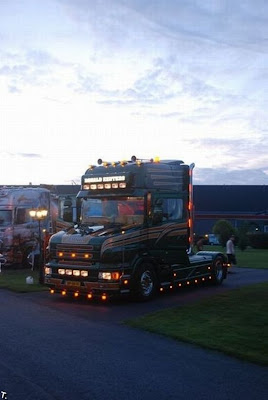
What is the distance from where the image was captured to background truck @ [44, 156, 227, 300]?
1295cm

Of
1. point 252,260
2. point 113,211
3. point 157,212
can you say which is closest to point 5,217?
point 113,211

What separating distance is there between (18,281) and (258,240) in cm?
3154

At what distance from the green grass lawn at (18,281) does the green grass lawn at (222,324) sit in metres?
Answer: 5.48

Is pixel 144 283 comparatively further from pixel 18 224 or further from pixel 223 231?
pixel 223 231

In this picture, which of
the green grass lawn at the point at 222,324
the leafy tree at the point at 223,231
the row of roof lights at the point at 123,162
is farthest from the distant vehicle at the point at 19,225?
the leafy tree at the point at 223,231

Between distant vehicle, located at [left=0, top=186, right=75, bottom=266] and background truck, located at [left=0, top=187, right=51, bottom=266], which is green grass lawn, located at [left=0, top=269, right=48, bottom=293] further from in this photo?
background truck, located at [left=0, top=187, right=51, bottom=266]

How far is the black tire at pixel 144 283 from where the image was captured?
13297mm

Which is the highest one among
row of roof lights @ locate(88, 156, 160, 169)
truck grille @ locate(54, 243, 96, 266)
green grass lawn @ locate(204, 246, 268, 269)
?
row of roof lights @ locate(88, 156, 160, 169)

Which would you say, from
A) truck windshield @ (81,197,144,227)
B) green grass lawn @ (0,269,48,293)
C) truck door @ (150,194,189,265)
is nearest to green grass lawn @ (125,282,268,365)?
truck door @ (150,194,189,265)

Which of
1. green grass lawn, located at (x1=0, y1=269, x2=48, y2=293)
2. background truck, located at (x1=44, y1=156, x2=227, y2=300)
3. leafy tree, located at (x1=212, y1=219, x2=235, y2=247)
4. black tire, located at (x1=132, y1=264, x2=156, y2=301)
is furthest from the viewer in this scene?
leafy tree, located at (x1=212, y1=219, x2=235, y2=247)

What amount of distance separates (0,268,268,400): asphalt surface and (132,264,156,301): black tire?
5.24 ft

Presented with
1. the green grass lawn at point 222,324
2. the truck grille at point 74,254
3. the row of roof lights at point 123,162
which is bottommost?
the green grass lawn at point 222,324

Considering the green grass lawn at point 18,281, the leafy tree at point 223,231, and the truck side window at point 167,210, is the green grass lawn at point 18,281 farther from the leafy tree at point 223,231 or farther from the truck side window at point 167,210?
the leafy tree at point 223,231

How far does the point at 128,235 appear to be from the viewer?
13258 millimetres
